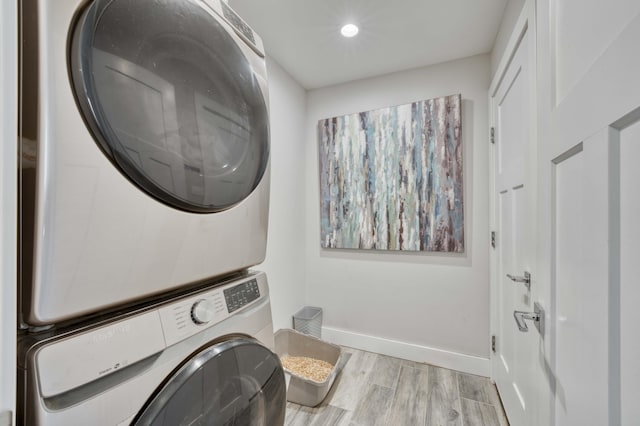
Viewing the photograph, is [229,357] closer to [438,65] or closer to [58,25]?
[58,25]

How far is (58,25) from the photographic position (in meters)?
0.41

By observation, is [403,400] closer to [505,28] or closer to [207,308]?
[207,308]

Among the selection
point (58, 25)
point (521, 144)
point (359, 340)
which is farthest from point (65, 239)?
point (359, 340)

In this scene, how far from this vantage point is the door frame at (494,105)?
3.32 ft

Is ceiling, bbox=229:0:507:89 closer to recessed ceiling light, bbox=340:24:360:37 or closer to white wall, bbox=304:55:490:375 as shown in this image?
recessed ceiling light, bbox=340:24:360:37

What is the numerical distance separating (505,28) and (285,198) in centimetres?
178

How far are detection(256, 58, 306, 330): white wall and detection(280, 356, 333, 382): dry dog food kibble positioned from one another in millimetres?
267

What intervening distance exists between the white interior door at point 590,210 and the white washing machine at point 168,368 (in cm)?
82

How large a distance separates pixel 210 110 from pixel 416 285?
77.3 inches

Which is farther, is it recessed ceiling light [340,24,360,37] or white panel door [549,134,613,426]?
recessed ceiling light [340,24,360,37]

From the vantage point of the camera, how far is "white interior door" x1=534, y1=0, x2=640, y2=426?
468 mm
